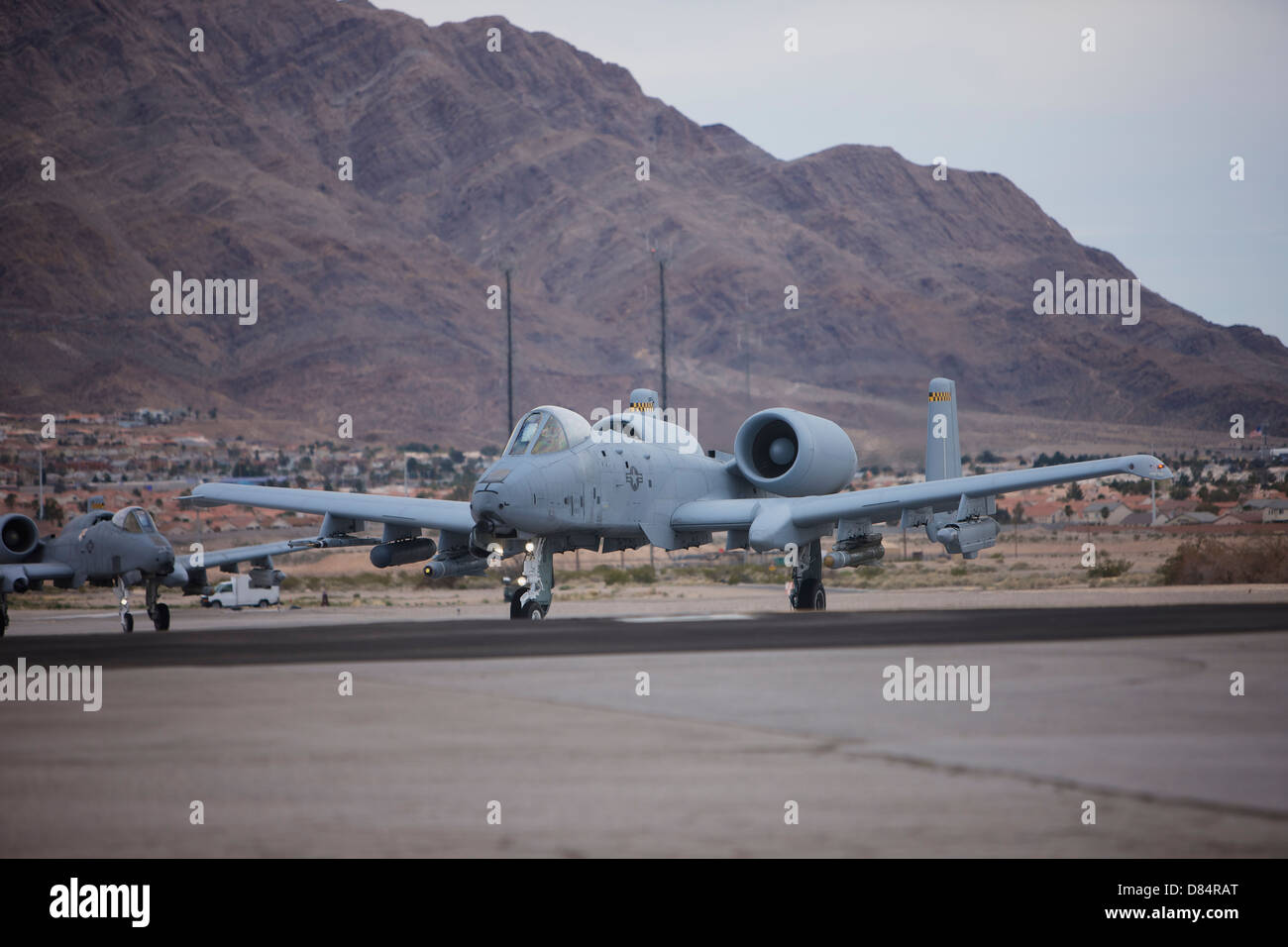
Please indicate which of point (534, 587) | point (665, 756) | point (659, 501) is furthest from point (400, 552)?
point (665, 756)

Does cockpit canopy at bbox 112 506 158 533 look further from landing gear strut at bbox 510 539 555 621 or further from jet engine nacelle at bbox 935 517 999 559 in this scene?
jet engine nacelle at bbox 935 517 999 559

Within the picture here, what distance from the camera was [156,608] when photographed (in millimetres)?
34500

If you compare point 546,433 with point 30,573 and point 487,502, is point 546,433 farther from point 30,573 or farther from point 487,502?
point 30,573

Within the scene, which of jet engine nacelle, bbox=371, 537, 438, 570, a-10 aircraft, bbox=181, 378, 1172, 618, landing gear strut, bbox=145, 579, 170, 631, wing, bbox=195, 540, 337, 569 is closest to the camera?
a-10 aircraft, bbox=181, 378, 1172, 618

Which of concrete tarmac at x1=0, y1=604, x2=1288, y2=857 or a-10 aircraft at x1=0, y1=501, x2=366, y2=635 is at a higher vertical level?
a-10 aircraft at x1=0, y1=501, x2=366, y2=635

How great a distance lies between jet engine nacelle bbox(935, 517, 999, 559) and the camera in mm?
28562

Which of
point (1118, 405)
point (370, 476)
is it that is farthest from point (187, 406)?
point (1118, 405)

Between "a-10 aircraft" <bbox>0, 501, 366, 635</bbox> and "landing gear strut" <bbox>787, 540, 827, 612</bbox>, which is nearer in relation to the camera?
"landing gear strut" <bbox>787, 540, 827, 612</bbox>

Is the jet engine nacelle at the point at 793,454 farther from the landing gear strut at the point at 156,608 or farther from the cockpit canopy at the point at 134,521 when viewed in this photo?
the cockpit canopy at the point at 134,521

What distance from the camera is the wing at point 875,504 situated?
29031 millimetres

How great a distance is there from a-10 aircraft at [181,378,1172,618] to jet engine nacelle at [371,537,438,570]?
0.03 meters

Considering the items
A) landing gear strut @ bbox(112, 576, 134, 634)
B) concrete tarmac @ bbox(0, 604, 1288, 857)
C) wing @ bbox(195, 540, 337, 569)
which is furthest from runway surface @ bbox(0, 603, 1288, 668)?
wing @ bbox(195, 540, 337, 569)
